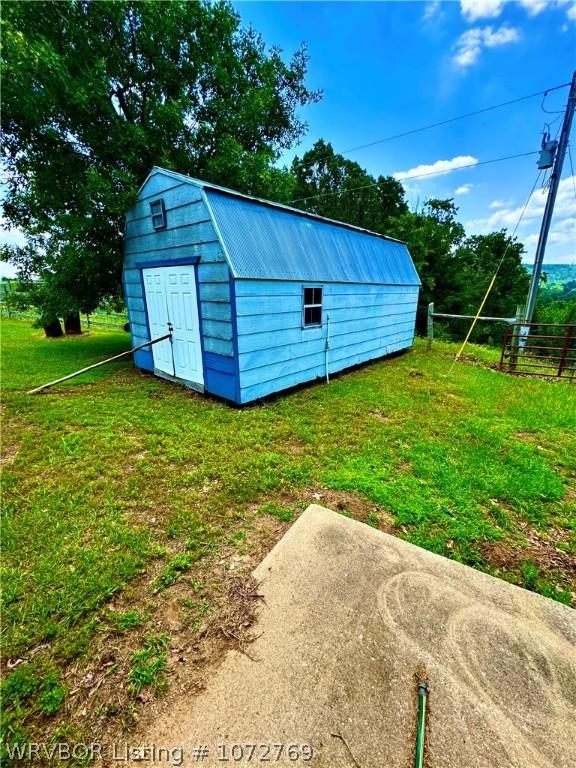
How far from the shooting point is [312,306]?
646 centimetres

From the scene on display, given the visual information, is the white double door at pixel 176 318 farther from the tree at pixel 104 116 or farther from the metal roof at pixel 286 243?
the tree at pixel 104 116

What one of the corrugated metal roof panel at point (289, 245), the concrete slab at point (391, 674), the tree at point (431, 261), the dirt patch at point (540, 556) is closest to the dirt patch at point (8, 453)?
the concrete slab at point (391, 674)

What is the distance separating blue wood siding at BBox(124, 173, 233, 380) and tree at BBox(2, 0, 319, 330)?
3.04 feet

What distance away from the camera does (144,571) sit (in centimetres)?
233

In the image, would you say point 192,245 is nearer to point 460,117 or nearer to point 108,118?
point 108,118

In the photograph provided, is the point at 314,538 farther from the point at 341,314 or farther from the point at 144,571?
the point at 341,314

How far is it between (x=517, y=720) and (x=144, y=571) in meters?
2.36

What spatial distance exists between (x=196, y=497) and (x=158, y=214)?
5.60 meters

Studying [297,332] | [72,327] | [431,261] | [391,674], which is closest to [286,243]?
[297,332]

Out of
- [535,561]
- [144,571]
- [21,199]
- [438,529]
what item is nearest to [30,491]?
[144,571]

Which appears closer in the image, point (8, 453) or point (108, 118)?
point (8, 453)

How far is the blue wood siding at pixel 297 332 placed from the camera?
5.26 m

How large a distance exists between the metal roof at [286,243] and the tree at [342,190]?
16097 mm

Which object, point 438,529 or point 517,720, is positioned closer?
point 517,720
